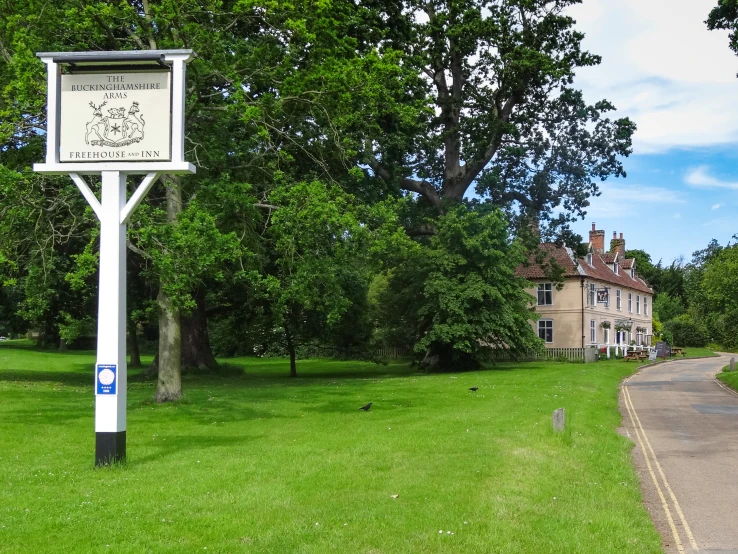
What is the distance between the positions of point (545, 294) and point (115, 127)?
54.1 m

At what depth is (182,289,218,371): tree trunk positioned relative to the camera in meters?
35.6

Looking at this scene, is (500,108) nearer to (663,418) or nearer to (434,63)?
(434,63)

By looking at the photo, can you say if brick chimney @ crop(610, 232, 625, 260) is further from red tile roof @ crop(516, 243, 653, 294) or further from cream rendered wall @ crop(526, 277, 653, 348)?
cream rendered wall @ crop(526, 277, 653, 348)

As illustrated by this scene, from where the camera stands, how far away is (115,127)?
1133 cm

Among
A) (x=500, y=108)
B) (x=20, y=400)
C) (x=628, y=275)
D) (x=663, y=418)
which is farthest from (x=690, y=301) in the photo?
(x=20, y=400)

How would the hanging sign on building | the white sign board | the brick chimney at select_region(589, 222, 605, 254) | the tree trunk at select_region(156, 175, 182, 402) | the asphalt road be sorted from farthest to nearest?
1. the brick chimney at select_region(589, 222, 605, 254)
2. the hanging sign on building
3. the tree trunk at select_region(156, 175, 182, 402)
4. the white sign board
5. the asphalt road

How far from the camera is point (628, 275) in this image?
249ft

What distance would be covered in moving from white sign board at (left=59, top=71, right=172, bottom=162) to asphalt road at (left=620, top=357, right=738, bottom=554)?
8481 millimetres

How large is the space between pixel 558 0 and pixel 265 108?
21908 mm

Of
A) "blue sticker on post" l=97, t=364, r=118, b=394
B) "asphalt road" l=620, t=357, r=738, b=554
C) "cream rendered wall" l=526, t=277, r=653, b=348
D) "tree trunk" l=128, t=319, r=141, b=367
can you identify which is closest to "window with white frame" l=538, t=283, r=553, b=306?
"cream rendered wall" l=526, t=277, r=653, b=348

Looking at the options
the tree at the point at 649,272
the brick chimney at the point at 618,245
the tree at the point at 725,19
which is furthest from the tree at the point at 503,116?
the tree at the point at 649,272

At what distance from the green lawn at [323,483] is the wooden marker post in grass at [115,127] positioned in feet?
7.34

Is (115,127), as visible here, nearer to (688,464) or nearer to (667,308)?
(688,464)

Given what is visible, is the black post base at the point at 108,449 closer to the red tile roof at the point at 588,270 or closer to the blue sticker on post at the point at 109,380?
the blue sticker on post at the point at 109,380
